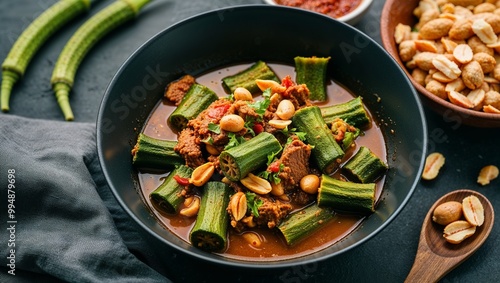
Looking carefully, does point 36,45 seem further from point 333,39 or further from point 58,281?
point 333,39

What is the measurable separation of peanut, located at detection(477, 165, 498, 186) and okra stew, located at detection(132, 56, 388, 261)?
2.73ft

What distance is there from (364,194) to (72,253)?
188 centimetres

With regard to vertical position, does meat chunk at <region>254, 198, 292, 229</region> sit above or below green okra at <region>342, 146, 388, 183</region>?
above

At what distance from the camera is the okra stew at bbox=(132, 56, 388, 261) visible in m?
3.74

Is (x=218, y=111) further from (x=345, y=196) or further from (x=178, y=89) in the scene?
(x=345, y=196)

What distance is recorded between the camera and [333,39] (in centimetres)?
437

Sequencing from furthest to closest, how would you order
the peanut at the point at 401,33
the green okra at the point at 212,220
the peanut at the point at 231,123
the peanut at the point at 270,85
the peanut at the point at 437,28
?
the peanut at the point at 401,33 < the peanut at the point at 437,28 < the peanut at the point at 270,85 < the peanut at the point at 231,123 < the green okra at the point at 212,220

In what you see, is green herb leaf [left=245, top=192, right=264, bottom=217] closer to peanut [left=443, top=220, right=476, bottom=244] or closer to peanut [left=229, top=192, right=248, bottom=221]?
peanut [left=229, top=192, right=248, bottom=221]

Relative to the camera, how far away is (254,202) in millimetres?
3723

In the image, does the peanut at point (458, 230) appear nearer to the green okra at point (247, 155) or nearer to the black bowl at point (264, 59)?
the black bowl at point (264, 59)

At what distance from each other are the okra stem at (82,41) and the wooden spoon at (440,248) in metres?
2.82

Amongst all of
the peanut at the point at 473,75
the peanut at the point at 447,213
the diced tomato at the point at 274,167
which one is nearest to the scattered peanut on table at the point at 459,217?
the peanut at the point at 447,213

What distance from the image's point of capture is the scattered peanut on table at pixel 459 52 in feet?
14.0

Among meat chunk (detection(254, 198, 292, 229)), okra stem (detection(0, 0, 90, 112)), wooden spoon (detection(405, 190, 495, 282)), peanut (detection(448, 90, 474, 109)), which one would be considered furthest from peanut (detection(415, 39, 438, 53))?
okra stem (detection(0, 0, 90, 112))
